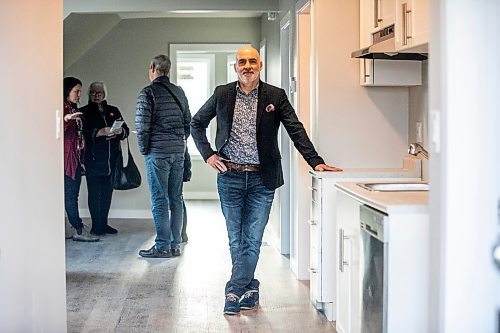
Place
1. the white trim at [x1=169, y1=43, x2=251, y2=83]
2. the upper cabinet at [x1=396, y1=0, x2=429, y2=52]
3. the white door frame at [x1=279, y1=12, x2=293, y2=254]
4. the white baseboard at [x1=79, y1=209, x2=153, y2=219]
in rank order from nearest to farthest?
the upper cabinet at [x1=396, y1=0, x2=429, y2=52]
the white door frame at [x1=279, y1=12, x2=293, y2=254]
the white baseboard at [x1=79, y1=209, x2=153, y2=219]
the white trim at [x1=169, y1=43, x2=251, y2=83]

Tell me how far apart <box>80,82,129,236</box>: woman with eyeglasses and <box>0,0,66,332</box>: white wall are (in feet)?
12.8

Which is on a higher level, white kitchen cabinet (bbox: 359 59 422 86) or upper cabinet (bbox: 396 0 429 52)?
upper cabinet (bbox: 396 0 429 52)

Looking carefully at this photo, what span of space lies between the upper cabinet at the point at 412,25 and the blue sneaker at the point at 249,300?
163 centimetres

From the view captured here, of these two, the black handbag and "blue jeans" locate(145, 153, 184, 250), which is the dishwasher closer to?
"blue jeans" locate(145, 153, 184, 250)

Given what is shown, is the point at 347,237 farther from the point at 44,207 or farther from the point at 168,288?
the point at 168,288

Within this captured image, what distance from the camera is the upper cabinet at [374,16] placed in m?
3.96

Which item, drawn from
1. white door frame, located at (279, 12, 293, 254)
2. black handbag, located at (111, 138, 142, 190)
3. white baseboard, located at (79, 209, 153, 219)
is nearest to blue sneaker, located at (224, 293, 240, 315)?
white door frame, located at (279, 12, 293, 254)

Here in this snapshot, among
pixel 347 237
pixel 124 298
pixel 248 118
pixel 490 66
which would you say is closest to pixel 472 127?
pixel 490 66

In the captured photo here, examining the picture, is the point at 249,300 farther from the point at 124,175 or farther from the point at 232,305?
the point at 124,175

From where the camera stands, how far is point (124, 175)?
7676mm

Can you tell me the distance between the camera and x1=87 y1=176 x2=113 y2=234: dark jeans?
741 cm

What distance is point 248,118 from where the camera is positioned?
14.1ft

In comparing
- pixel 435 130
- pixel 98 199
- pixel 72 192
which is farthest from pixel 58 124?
pixel 98 199

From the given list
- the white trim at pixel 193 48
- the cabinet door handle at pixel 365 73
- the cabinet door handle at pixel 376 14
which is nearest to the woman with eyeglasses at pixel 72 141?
the white trim at pixel 193 48
